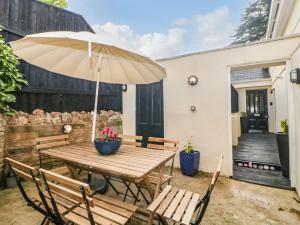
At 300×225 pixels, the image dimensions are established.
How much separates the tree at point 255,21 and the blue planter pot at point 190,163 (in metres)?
15.3

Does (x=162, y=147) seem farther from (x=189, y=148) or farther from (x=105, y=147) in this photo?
(x=189, y=148)

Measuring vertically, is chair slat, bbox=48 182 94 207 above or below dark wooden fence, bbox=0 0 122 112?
below

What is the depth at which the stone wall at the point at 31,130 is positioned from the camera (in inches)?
129

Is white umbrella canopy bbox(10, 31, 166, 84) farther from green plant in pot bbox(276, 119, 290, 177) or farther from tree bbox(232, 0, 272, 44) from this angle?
tree bbox(232, 0, 272, 44)

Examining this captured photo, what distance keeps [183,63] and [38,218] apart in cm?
409

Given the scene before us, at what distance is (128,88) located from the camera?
16.9 ft

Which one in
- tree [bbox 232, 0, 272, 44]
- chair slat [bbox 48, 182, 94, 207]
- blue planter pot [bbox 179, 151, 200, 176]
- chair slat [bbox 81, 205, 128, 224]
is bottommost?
blue planter pot [bbox 179, 151, 200, 176]

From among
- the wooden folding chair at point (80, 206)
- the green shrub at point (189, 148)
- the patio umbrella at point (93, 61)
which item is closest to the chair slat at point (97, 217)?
the wooden folding chair at point (80, 206)

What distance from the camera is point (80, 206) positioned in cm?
165

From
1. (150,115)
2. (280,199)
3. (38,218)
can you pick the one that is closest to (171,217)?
(38,218)

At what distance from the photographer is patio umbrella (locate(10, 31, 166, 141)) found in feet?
7.68

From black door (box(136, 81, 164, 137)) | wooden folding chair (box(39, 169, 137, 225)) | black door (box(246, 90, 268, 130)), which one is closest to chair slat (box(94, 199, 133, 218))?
wooden folding chair (box(39, 169, 137, 225))

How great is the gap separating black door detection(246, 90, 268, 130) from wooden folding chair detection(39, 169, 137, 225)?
11192 mm

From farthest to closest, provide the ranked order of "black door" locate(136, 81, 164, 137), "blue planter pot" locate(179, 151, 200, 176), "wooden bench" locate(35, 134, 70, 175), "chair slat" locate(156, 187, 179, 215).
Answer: "black door" locate(136, 81, 164, 137) < "blue planter pot" locate(179, 151, 200, 176) < "wooden bench" locate(35, 134, 70, 175) < "chair slat" locate(156, 187, 179, 215)
